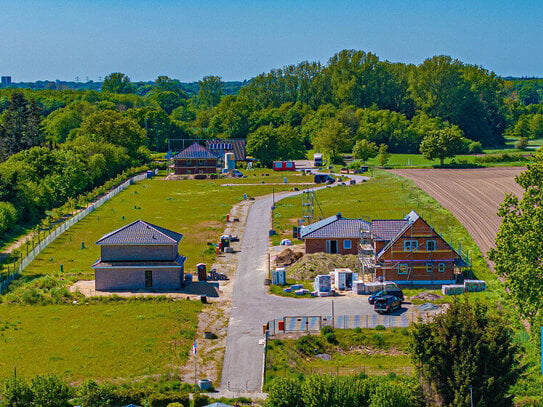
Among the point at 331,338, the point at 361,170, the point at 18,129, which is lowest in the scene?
the point at 331,338

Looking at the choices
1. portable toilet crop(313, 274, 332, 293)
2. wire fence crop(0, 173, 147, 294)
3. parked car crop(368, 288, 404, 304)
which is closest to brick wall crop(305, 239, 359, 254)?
portable toilet crop(313, 274, 332, 293)

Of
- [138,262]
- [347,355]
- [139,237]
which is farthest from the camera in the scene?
[139,237]

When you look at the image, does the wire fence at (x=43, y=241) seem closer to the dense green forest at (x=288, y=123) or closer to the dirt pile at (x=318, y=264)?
the dense green forest at (x=288, y=123)

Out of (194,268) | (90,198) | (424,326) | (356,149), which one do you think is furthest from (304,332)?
(356,149)

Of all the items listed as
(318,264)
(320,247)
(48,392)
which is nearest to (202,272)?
(318,264)

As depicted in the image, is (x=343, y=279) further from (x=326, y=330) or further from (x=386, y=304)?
(x=326, y=330)

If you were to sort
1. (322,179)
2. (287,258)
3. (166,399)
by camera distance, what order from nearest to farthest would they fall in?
(166,399) < (287,258) < (322,179)

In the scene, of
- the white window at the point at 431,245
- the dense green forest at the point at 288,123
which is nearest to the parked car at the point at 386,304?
the white window at the point at 431,245
